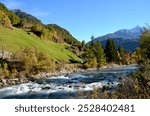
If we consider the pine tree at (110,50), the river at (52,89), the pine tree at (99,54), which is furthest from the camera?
the pine tree at (110,50)

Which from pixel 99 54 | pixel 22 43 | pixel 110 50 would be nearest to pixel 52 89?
pixel 22 43

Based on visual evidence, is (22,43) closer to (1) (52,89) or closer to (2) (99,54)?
(2) (99,54)

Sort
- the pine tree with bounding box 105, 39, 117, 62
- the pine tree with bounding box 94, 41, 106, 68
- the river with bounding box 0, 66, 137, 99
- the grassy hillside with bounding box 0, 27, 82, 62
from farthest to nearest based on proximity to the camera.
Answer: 1. the pine tree with bounding box 105, 39, 117, 62
2. the pine tree with bounding box 94, 41, 106, 68
3. the grassy hillside with bounding box 0, 27, 82, 62
4. the river with bounding box 0, 66, 137, 99

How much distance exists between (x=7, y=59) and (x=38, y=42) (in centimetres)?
4375

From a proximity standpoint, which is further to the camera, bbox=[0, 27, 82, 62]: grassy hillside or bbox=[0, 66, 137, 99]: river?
bbox=[0, 27, 82, 62]: grassy hillside

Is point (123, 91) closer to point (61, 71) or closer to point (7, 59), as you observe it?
point (7, 59)

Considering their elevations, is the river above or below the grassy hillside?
below

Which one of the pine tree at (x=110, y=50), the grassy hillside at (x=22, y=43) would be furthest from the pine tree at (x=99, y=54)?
the grassy hillside at (x=22, y=43)

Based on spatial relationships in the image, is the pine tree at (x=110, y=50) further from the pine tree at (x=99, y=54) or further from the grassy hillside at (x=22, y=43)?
the grassy hillside at (x=22, y=43)

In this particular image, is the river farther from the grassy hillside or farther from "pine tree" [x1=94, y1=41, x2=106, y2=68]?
"pine tree" [x1=94, y1=41, x2=106, y2=68]

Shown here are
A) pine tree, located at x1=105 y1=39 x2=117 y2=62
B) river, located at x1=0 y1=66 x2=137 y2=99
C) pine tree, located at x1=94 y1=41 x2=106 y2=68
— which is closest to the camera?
river, located at x1=0 y1=66 x2=137 y2=99

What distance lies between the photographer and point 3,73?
218 ft

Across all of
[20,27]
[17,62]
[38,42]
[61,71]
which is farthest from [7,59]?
[20,27]

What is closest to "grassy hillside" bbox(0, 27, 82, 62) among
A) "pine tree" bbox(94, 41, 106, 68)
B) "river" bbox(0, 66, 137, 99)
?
"pine tree" bbox(94, 41, 106, 68)
